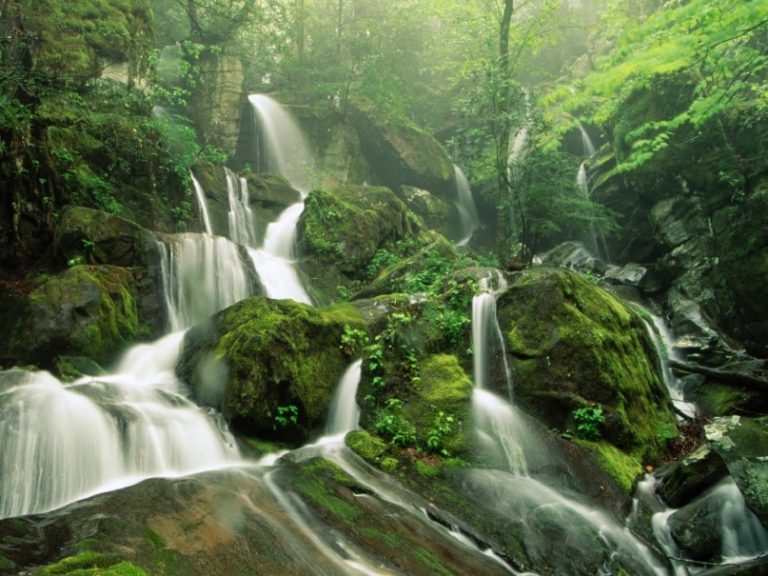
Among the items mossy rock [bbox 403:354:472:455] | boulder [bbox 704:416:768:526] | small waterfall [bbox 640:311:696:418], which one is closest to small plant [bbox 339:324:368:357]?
mossy rock [bbox 403:354:472:455]

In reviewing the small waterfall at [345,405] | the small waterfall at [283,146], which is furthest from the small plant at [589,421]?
the small waterfall at [283,146]

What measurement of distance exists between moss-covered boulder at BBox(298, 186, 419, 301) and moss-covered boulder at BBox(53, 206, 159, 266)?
434cm

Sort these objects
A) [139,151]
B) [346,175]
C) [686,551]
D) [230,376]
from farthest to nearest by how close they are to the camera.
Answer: [346,175], [139,151], [230,376], [686,551]

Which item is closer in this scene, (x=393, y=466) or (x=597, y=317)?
(x=393, y=466)

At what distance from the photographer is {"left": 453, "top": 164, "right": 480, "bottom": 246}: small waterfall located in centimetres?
2167

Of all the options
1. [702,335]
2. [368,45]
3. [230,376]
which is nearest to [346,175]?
[368,45]

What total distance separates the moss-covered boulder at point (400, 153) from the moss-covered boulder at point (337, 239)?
6.93 meters

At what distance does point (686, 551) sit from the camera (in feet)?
16.5

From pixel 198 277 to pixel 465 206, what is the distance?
47.3 ft

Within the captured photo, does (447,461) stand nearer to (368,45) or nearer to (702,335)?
(702,335)

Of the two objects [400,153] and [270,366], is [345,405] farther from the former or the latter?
[400,153]

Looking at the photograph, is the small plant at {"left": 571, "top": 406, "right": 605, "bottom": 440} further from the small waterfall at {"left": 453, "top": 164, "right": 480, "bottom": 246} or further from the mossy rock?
the small waterfall at {"left": 453, "top": 164, "right": 480, "bottom": 246}

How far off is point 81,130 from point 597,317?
10.8m

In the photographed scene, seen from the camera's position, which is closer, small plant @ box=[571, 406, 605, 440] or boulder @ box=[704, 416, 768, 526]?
boulder @ box=[704, 416, 768, 526]
